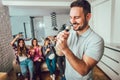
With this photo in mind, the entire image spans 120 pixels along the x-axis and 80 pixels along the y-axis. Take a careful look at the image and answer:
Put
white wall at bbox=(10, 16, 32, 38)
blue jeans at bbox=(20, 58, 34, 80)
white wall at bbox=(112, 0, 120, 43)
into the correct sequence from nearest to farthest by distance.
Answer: white wall at bbox=(112, 0, 120, 43), blue jeans at bbox=(20, 58, 34, 80), white wall at bbox=(10, 16, 32, 38)

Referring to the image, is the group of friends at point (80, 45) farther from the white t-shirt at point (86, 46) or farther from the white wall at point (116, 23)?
the white wall at point (116, 23)

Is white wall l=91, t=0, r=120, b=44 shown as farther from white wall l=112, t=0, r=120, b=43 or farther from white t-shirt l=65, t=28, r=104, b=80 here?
white t-shirt l=65, t=28, r=104, b=80

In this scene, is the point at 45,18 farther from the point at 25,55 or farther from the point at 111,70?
the point at 111,70

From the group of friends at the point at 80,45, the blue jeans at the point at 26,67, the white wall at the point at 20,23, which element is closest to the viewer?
the group of friends at the point at 80,45

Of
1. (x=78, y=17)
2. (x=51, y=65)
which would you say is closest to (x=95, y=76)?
(x=51, y=65)

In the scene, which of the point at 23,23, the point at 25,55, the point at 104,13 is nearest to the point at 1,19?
the point at 25,55

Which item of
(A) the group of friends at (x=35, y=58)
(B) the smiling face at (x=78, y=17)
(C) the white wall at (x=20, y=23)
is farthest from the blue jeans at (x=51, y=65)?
(C) the white wall at (x=20, y=23)

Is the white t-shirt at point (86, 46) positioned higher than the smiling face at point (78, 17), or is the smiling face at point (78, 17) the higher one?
the smiling face at point (78, 17)

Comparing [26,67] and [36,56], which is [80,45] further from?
[36,56]

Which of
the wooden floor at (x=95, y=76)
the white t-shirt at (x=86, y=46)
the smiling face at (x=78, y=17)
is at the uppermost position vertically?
the smiling face at (x=78, y=17)

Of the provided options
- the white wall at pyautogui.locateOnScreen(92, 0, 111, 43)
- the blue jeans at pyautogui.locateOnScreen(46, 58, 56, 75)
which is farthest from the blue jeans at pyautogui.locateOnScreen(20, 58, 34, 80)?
the white wall at pyautogui.locateOnScreen(92, 0, 111, 43)

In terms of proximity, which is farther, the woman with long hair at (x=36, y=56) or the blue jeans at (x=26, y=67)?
the woman with long hair at (x=36, y=56)

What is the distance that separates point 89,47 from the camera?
0.84m

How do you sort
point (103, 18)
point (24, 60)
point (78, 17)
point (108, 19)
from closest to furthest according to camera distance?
1. point (78, 17)
2. point (24, 60)
3. point (108, 19)
4. point (103, 18)
